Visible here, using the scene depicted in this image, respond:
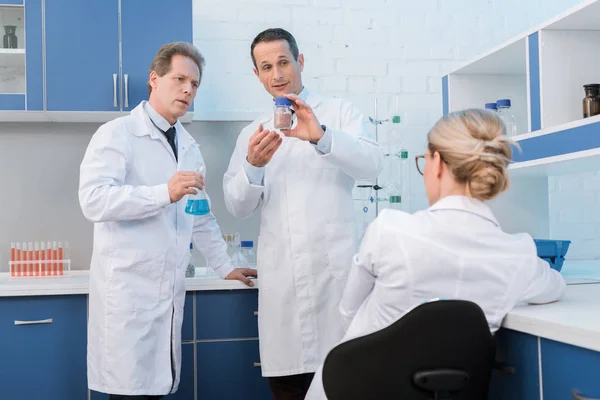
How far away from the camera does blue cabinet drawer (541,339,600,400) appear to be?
1.20m

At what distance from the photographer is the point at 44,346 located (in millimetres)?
2496

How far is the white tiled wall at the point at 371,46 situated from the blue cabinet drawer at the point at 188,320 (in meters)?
0.97

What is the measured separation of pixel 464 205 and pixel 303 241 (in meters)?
0.85

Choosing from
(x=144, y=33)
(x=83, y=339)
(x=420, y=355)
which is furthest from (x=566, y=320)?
(x=144, y=33)

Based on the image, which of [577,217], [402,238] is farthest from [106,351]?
[577,217]

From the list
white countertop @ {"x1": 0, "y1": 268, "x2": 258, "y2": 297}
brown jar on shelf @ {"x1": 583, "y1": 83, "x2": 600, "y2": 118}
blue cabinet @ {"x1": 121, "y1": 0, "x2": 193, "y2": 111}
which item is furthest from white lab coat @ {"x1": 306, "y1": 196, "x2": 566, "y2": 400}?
blue cabinet @ {"x1": 121, "y1": 0, "x2": 193, "y2": 111}

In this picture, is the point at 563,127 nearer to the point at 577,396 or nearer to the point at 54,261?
the point at 577,396

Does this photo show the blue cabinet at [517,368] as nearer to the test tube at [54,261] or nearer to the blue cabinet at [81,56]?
the blue cabinet at [81,56]

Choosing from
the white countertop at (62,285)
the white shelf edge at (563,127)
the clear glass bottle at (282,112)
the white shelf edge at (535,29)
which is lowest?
the white countertop at (62,285)

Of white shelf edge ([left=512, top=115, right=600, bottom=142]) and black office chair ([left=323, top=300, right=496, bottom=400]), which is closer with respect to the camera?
black office chair ([left=323, top=300, right=496, bottom=400])

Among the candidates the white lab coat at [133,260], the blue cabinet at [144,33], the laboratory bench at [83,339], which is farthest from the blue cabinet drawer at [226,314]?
the blue cabinet at [144,33]

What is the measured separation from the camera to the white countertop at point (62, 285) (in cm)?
246

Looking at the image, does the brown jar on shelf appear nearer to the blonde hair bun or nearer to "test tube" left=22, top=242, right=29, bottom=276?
the blonde hair bun

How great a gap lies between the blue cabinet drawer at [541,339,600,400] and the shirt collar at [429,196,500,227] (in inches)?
11.3
